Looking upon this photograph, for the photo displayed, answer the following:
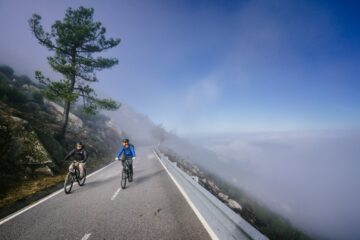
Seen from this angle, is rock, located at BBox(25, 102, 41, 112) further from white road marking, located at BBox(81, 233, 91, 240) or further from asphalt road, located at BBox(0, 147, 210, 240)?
white road marking, located at BBox(81, 233, 91, 240)

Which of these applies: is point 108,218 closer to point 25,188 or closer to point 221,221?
point 221,221

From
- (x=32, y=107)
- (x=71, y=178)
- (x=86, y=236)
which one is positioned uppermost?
(x=32, y=107)

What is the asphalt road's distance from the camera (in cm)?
457

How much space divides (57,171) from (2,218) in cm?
746

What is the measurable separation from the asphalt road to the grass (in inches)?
48.5

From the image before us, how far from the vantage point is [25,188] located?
9117 millimetres

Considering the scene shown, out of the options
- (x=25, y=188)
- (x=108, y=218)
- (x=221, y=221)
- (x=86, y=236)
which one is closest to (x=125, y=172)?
(x=108, y=218)

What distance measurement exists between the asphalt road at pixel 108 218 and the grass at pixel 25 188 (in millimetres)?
1232

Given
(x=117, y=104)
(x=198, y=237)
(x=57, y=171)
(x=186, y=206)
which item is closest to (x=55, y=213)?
(x=186, y=206)

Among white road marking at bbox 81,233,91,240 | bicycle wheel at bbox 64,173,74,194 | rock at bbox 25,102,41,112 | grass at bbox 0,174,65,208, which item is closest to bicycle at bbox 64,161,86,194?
bicycle wheel at bbox 64,173,74,194

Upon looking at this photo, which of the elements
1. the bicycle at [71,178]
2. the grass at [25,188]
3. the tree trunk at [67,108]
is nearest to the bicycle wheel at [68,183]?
the bicycle at [71,178]

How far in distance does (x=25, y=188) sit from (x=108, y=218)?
6.08 m

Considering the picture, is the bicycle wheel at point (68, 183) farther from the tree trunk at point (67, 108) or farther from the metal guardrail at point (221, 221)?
the tree trunk at point (67, 108)

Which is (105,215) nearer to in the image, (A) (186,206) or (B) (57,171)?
(A) (186,206)
